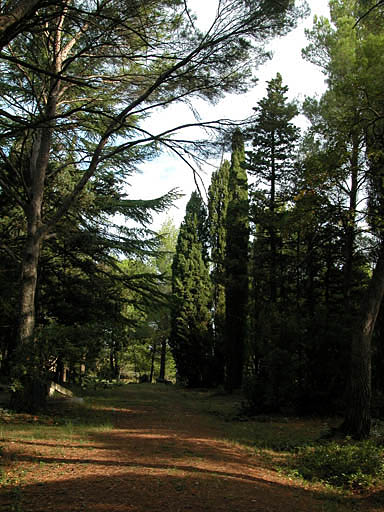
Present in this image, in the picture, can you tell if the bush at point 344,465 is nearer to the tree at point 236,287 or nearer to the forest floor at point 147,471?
the forest floor at point 147,471

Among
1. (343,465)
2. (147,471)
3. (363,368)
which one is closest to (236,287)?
(363,368)

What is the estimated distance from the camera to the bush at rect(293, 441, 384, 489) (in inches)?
201

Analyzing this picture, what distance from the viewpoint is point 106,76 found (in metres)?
8.76

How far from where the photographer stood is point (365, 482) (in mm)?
4973

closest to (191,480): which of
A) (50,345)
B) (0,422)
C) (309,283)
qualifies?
(50,345)

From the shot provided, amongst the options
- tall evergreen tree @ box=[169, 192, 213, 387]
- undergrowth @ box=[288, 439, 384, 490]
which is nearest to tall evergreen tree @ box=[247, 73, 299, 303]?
tall evergreen tree @ box=[169, 192, 213, 387]

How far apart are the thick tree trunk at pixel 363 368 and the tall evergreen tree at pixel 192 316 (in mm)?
13398

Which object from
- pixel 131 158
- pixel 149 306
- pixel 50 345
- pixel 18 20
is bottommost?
pixel 50 345

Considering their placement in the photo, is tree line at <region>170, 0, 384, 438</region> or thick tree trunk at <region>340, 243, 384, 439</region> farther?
tree line at <region>170, 0, 384, 438</region>

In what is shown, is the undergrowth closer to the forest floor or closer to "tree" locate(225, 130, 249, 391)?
the forest floor

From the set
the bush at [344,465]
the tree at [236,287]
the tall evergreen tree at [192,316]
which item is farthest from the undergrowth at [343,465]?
the tall evergreen tree at [192,316]

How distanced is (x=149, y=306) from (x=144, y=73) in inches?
223

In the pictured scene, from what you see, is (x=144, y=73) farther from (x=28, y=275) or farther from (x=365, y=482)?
(x=365, y=482)

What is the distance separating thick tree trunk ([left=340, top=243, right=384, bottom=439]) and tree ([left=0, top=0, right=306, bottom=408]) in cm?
445
